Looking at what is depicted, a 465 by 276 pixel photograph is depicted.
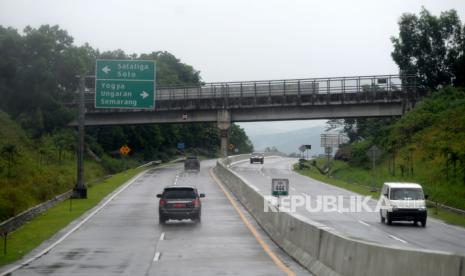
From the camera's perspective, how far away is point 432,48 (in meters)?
79.8

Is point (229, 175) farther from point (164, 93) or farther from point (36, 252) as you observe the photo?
point (36, 252)

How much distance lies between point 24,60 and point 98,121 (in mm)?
10393

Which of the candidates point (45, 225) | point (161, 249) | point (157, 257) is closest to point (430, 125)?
point (45, 225)

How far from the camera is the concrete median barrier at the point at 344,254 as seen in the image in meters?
8.67

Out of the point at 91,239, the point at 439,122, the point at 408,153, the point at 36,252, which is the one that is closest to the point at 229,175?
the point at 408,153

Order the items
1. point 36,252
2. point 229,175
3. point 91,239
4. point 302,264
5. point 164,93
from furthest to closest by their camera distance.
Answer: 1. point 164,93
2. point 229,175
3. point 91,239
4. point 36,252
5. point 302,264

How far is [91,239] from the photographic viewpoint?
80.4ft

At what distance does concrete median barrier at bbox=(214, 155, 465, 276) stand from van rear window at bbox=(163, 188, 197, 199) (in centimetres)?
489

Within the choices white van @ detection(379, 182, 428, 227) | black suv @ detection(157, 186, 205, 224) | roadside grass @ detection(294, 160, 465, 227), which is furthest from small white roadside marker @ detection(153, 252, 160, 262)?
roadside grass @ detection(294, 160, 465, 227)

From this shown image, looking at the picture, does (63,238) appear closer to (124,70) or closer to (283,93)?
(124,70)

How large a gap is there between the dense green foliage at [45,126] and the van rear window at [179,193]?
418 inches

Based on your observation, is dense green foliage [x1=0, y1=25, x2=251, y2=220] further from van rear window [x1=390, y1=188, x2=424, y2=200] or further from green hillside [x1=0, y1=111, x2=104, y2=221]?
van rear window [x1=390, y1=188, x2=424, y2=200]

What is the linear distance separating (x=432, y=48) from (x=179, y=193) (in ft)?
186

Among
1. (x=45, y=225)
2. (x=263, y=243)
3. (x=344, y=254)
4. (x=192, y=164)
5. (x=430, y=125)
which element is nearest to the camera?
(x=344, y=254)
